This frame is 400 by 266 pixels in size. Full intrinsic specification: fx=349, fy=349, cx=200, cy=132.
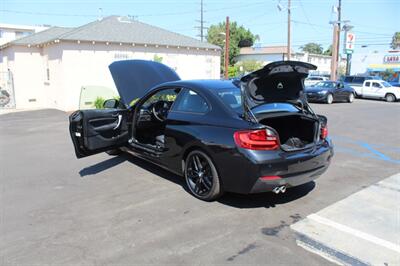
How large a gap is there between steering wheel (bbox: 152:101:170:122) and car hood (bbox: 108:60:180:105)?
0.44m

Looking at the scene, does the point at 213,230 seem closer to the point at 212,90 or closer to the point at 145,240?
the point at 145,240

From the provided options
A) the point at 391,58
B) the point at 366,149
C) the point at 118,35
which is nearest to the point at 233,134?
the point at 366,149

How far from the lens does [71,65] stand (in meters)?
16.4

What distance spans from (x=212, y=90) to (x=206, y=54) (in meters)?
17.3

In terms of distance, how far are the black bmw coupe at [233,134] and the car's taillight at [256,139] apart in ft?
0.04

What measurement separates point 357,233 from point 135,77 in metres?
4.85

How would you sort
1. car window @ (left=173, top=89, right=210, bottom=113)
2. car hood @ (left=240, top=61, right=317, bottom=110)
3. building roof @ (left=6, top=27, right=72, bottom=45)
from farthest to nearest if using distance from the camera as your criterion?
1. building roof @ (left=6, top=27, right=72, bottom=45)
2. car window @ (left=173, top=89, right=210, bottom=113)
3. car hood @ (left=240, top=61, right=317, bottom=110)

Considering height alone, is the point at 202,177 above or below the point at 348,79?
below

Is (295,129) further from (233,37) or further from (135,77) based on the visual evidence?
(233,37)

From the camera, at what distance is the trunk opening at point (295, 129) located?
4.81 m

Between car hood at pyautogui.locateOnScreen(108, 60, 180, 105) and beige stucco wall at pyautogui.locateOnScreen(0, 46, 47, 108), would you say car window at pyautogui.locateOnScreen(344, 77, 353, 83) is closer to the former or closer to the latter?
beige stucco wall at pyautogui.locateOnScreen(0, 46, 47, 108)

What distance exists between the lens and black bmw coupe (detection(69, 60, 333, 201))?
161 inches

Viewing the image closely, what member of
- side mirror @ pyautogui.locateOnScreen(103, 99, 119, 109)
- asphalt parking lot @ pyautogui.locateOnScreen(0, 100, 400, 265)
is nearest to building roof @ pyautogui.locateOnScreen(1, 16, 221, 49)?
side mirror @ pyautogui.locateOnScreen(103, 99, 119, 109)

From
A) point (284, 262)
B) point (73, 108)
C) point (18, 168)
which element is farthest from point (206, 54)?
point (284, 262)
